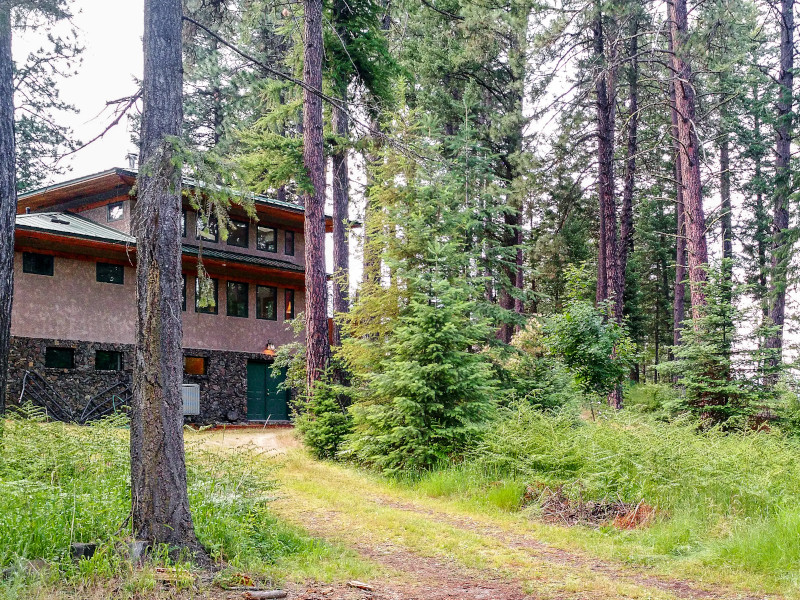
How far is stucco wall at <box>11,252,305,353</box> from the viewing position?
64.3ft

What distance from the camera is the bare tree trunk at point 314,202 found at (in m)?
15.3

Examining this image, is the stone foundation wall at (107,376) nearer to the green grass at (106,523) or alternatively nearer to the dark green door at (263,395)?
the dark green door at (263,395)

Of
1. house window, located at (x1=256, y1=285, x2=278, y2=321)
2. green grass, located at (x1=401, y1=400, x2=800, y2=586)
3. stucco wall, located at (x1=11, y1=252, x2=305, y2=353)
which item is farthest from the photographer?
house window, located at (x1=256, y1=285, x2=278, y2=321)

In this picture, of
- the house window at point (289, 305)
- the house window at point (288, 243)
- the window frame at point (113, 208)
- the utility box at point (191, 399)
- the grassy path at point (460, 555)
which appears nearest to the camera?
the grassy path at point (460, 555)

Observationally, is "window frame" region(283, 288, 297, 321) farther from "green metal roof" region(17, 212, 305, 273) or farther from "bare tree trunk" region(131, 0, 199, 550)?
"bare tree trunk" region(131, 0, 199, 550)

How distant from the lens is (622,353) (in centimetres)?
1549

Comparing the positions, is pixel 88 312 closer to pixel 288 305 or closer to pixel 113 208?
pixel 113 208

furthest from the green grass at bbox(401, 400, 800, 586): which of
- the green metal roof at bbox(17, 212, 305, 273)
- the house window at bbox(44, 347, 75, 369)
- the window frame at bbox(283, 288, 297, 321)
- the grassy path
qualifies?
the window frame at bbox(283, 288, 297, 321)

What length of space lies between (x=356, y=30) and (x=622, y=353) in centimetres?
1070

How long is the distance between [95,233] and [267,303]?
7046 mm

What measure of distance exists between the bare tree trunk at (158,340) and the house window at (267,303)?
19.7m

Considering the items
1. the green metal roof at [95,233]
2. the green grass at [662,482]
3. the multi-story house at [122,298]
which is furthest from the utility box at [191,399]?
the green grass at [662,482]

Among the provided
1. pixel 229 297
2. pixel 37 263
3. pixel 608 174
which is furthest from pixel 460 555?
pixel 229 297

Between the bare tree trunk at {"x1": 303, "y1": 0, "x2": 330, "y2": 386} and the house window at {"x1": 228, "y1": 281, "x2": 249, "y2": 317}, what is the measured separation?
31.1 ft
